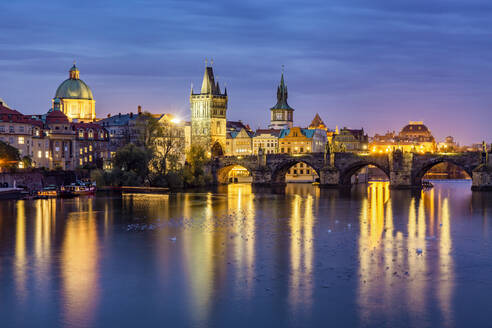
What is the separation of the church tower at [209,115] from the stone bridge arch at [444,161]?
198 ft

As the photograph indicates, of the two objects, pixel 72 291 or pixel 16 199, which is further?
pixel 16 199

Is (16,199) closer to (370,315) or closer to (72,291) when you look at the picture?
(72,291)

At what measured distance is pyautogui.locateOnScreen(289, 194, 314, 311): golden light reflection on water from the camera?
98.9 feet

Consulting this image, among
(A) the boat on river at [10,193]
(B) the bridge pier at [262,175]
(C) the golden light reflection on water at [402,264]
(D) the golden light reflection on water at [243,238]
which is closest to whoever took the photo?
(C) the golden light reflection on water at [402,264]

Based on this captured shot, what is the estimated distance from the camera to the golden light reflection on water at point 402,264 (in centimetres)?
2928

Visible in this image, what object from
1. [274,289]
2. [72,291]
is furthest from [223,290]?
[72,291]

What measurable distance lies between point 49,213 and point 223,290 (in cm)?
3218

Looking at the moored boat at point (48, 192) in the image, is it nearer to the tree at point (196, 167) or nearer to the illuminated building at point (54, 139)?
the illuminated building at point (54, 139)

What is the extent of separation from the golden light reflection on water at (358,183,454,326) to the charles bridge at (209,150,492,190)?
107ft

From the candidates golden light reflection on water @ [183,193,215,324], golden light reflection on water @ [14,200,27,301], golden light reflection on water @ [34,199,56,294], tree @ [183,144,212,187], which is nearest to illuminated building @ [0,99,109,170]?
tree @ [183,144,212,187]

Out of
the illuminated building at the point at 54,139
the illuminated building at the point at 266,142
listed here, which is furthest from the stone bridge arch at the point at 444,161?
the illuminated building at the point at 266,142

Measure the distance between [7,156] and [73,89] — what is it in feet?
230

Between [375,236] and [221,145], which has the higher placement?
[221,145]

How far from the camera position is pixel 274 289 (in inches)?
1241
